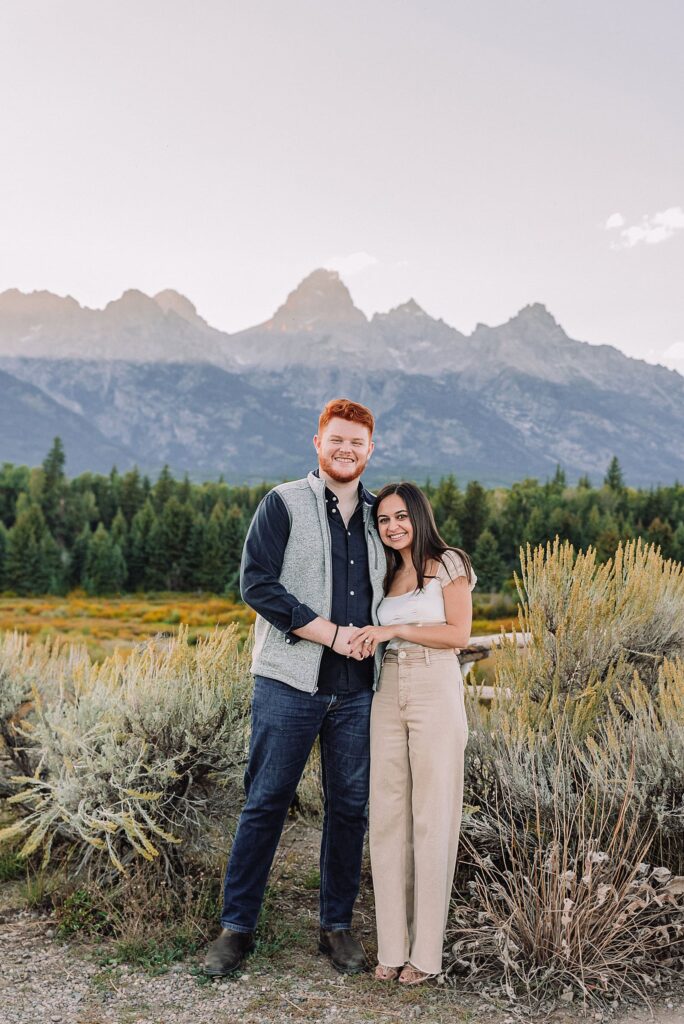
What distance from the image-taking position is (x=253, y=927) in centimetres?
368

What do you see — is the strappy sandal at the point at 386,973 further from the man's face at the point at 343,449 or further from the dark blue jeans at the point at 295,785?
the man's face at the point at 343,449

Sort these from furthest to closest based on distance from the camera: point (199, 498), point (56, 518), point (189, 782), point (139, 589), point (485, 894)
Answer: point (199, 498) → point (56, 518) → point (139, 589) → point (189, 782) → point (485, 894)

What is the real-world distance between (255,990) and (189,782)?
136 centimetres

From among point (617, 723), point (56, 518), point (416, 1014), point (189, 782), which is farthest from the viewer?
point (56, 518)

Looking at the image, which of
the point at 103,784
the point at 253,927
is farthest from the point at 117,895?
the point at 253,927

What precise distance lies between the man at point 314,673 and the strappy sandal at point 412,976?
8.9 inches

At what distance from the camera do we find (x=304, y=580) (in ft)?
11.9

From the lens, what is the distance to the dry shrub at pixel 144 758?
436 cm

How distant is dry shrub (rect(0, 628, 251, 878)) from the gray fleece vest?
1183 millimetres

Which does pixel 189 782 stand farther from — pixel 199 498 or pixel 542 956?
pixel 199 498

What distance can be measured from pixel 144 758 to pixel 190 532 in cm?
5857

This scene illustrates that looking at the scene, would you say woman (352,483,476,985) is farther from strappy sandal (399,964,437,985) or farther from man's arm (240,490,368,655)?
man's arm (240,490,368,655)

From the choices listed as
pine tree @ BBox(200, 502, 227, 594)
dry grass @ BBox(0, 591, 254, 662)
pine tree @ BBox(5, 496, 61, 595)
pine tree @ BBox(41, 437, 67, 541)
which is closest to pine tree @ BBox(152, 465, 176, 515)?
pine tree @ BBox(41, 437, 67, 541)

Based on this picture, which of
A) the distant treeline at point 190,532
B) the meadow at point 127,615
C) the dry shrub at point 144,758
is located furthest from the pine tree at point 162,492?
the dry shrub at point 144,758
